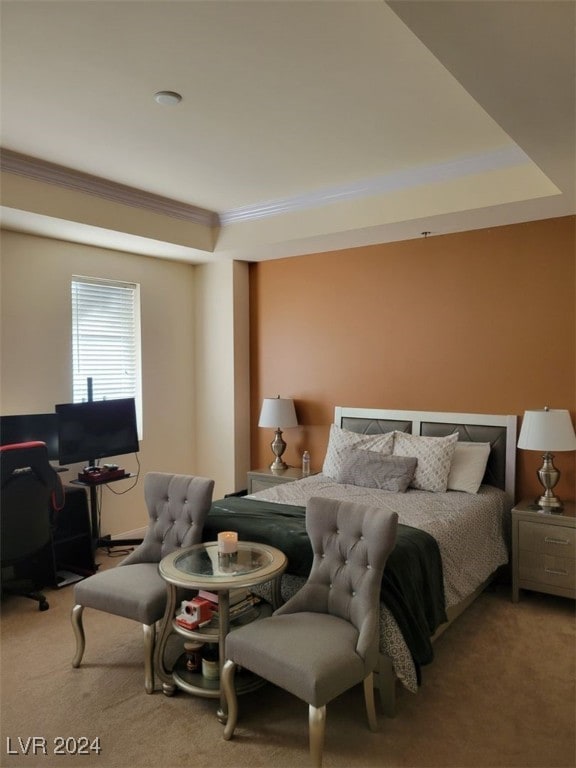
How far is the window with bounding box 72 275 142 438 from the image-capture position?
4.70 m

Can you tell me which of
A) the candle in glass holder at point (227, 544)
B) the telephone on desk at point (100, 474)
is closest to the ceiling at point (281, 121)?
the telephone on desk at point (100, 474)

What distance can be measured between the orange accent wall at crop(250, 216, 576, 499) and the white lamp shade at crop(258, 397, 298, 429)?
0.66 ft

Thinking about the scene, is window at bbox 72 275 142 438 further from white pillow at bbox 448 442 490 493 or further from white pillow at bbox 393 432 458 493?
white pillow at bbox 448 442 490 493

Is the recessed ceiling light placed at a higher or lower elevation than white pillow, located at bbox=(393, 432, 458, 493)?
higher

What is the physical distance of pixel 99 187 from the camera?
400cm

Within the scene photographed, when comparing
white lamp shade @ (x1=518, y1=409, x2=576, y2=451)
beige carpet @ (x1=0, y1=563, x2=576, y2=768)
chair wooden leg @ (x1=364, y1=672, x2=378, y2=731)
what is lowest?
beige carpet @ (x1=0, y1=563, x2=576, y2=768)

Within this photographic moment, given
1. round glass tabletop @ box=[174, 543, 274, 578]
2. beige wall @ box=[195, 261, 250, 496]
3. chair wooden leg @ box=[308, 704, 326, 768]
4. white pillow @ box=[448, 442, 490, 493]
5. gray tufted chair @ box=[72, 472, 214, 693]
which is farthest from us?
beige wall @ box=[195, 261, 250, 496]

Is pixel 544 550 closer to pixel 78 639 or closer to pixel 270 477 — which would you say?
pixel 270 477

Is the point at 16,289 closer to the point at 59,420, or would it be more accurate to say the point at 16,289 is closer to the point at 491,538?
the point at 59,420

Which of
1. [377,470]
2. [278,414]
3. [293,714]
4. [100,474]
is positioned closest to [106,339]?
[100,474]

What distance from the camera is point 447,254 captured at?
14.2 ft

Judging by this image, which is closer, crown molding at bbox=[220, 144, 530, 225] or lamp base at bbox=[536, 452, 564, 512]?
crown molding at bbox=[220, 144, 530, 225]

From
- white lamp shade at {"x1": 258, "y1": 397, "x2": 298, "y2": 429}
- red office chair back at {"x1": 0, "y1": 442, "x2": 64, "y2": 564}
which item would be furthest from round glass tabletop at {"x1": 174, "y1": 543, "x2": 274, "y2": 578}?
white lamp shade at {"x1": 258, "y1": 397, "x2": 298, "y2": 429}

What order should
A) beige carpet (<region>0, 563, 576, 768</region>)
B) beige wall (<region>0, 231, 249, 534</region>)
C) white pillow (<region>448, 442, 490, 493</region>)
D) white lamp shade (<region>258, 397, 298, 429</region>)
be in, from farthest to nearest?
white lamp shade (<region>258, 397, 298, 429</region>), beige wall (<region>0, 231, 249, 534</region>), white pillow (<region>448, 442, 490, 493</region>), beige carpet (<region>0, 563, 576, 768</region>)
